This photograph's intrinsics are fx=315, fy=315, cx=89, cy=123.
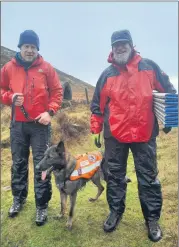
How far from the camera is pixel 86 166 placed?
19.3ft

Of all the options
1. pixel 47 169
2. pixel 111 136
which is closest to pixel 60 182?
pixel 47 169

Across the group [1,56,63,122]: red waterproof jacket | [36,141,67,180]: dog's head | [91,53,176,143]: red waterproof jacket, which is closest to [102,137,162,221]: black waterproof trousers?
[91,53,176,143]: red waterproof jacket

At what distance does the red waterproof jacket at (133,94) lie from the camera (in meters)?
4.76

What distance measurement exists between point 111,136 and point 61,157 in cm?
98

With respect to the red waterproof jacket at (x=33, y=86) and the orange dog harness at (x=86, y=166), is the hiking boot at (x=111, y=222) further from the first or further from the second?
the red waterproof jacket at (x=33, y=86)

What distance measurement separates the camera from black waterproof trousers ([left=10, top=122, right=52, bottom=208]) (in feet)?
18.6

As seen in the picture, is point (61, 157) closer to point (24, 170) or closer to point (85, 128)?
point (24, 170)

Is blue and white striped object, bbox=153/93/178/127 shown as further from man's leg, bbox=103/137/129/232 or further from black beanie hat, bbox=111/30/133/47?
black beanie hat, bbox=111/30/133/47

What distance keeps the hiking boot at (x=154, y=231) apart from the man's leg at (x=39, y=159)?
1917 mm

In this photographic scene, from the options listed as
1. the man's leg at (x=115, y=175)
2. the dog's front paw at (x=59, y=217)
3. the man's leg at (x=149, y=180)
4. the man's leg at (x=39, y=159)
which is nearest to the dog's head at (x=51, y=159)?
the man's leg at (x=39, y=159)

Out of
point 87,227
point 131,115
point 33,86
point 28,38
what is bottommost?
point 87,227

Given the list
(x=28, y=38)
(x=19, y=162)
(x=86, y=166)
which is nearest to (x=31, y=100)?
(x=28, y=38)

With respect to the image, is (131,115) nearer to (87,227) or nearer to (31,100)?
(31,100)

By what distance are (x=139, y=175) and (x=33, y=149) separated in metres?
1.98
